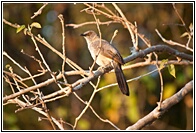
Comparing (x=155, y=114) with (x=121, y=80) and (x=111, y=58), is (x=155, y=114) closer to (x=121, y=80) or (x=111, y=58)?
(x=121, y=80)

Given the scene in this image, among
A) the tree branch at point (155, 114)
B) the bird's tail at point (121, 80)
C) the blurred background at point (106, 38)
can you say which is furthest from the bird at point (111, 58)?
the blurred background at point (106, 38)

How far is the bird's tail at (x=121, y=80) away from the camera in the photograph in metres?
4.26

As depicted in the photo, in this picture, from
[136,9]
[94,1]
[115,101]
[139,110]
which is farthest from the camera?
[136,9]

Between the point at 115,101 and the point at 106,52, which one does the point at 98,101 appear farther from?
the point at 106,52

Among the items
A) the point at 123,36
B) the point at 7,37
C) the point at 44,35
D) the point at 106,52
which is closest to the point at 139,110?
the point at 123,36

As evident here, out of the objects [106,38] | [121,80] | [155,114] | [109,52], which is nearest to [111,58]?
[109,52]

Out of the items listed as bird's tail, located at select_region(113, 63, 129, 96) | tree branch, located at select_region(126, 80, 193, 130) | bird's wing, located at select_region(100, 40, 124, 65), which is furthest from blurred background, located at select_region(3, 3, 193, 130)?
tree branch, located at select_region(126, 80, 193, 130)

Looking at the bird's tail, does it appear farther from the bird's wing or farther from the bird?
the bird's wing

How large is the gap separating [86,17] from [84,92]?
131 cm

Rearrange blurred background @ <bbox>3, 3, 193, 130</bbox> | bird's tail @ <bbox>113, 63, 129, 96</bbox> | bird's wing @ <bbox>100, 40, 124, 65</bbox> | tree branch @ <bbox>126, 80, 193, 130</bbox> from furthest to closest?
blurred background @ <bbox>3, 3, 193, 130</bbox>
bird's wing @ <bbox>100, 40, 124, 65</bbox>
bird's tail @ <bbox>113, 63, 129, 96</bbox>
tree branch @ <bbox>126, 80, 193, 130</bbox>

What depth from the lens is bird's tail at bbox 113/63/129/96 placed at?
4258 millimetres

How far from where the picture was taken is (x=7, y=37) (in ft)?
27.5

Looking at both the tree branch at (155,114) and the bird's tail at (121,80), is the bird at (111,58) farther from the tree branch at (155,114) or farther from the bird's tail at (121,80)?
the tree branch at (155,114)

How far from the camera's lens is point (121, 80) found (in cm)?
439
